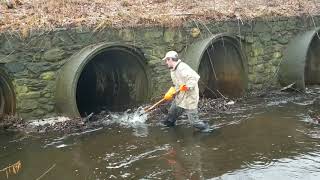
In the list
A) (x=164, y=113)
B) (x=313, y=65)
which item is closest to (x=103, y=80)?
(x=164, y=113)

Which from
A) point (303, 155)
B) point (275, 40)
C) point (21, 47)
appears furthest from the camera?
point (275, 40)

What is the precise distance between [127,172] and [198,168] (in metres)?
1.02

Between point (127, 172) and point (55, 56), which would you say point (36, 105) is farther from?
point (127, 172)

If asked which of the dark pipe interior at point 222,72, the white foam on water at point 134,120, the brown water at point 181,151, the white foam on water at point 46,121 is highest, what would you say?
the dark pipe interior at point 222,72

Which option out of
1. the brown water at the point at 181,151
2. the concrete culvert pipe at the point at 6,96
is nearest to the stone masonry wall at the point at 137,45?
the concrete culvert pipe at the point at 6,96

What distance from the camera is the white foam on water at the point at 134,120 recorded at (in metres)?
9.27

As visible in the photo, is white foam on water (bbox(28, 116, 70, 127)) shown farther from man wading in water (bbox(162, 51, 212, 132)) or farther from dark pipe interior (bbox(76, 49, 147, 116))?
man wading in water (bbox(162, 51, 212, 132))

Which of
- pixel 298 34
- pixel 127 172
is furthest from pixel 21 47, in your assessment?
pixel 298 34

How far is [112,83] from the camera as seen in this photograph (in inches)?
468

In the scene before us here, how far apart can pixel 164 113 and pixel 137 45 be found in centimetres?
158

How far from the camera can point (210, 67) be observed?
486 inches

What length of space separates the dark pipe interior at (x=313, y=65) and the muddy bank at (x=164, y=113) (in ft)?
2.48

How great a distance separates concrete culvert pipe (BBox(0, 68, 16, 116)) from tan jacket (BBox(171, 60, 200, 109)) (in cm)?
317

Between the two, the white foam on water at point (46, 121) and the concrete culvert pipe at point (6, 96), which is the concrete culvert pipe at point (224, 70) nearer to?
the white foam on water at point (46, 121)
